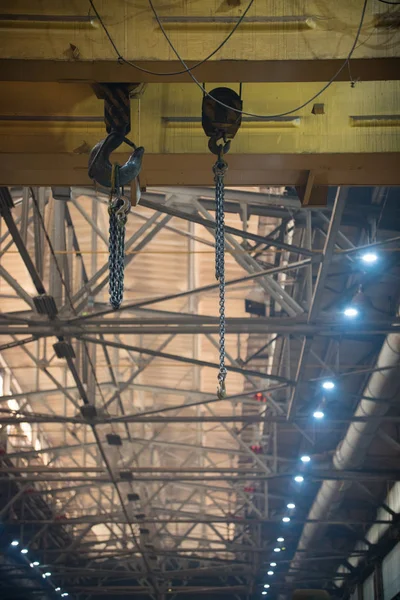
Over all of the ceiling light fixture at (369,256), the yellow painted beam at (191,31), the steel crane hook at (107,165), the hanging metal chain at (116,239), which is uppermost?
the ceiling light fixture at (369,256)

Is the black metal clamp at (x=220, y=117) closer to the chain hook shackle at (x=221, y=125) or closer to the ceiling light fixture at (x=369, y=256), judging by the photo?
the chain hook shackle at (x=221, y=125)

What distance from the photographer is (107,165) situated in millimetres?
7785

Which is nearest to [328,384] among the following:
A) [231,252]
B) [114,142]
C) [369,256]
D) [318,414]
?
[318,414]

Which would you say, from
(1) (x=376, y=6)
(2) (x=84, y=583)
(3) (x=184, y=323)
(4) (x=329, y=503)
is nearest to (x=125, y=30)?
(1) (x=376, y=6)

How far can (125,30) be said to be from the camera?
7.89m

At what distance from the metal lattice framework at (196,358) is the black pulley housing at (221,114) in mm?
5802

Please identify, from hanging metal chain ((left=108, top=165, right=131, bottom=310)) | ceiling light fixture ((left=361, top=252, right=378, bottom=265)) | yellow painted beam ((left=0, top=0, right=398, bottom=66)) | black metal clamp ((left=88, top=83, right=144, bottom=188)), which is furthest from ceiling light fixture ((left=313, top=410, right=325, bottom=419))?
hanging metal chain ((left=108, top=165, right=131, bottom=310))

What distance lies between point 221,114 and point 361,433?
52.8 ft

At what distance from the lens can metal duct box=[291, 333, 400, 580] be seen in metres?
18.8

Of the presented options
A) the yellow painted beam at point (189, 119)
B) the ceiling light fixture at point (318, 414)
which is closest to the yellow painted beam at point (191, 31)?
the yellow painted beam at point (189, 119)

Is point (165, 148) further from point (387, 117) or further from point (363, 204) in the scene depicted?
point (363, 204)

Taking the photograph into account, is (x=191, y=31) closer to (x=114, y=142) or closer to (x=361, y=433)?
(x=114, y=142)

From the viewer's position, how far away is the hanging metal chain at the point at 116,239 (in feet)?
23.7

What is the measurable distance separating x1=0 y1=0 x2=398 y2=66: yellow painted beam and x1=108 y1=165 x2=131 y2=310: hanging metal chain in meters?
1.15
